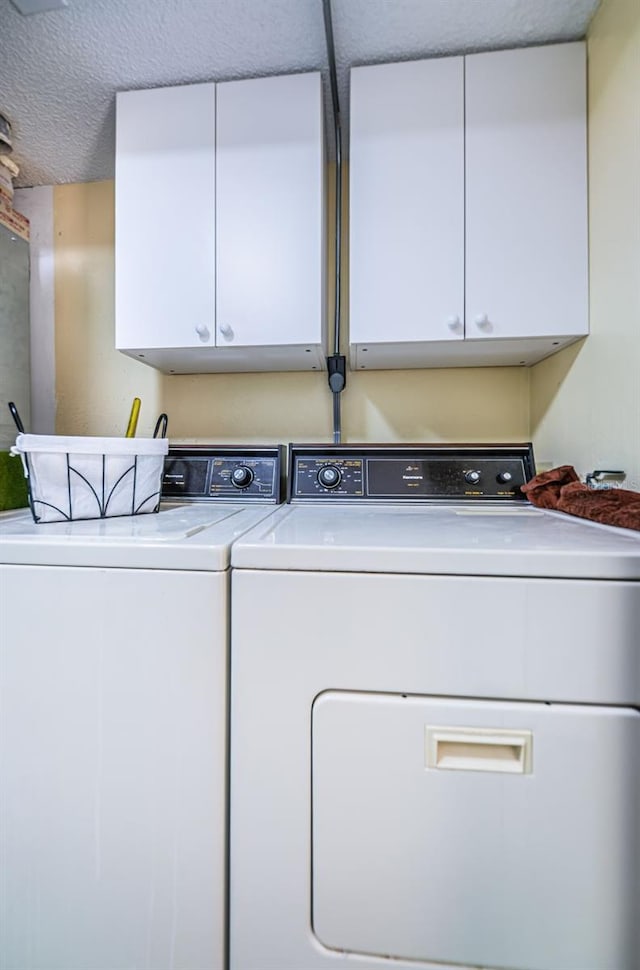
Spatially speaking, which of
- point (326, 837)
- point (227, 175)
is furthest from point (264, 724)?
point (227, 175)

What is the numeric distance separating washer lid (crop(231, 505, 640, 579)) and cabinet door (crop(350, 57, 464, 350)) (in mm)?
653

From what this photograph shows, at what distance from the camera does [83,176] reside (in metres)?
1.66

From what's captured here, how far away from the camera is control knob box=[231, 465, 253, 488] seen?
138 cm

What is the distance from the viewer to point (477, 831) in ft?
2.18

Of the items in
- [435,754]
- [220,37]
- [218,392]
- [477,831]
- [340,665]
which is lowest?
[477,831]

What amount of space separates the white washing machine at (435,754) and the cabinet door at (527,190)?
0.76 meters

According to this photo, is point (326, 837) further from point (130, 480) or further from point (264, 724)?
point (130, 480)

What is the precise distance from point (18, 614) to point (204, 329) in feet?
2.85

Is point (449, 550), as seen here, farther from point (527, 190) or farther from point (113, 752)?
point (527, 190)

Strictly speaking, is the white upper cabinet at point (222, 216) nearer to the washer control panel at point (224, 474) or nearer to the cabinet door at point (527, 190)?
the washer control panel at point (224, 474)

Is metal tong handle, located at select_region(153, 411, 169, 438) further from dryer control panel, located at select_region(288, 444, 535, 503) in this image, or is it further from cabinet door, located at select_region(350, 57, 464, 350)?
cabinet door, located at select_region(350, 57, 464, 350)

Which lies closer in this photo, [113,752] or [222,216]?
[113,752]

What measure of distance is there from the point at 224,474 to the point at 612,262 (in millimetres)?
1175

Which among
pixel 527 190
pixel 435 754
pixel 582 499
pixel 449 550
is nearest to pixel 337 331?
pixel 527 190
